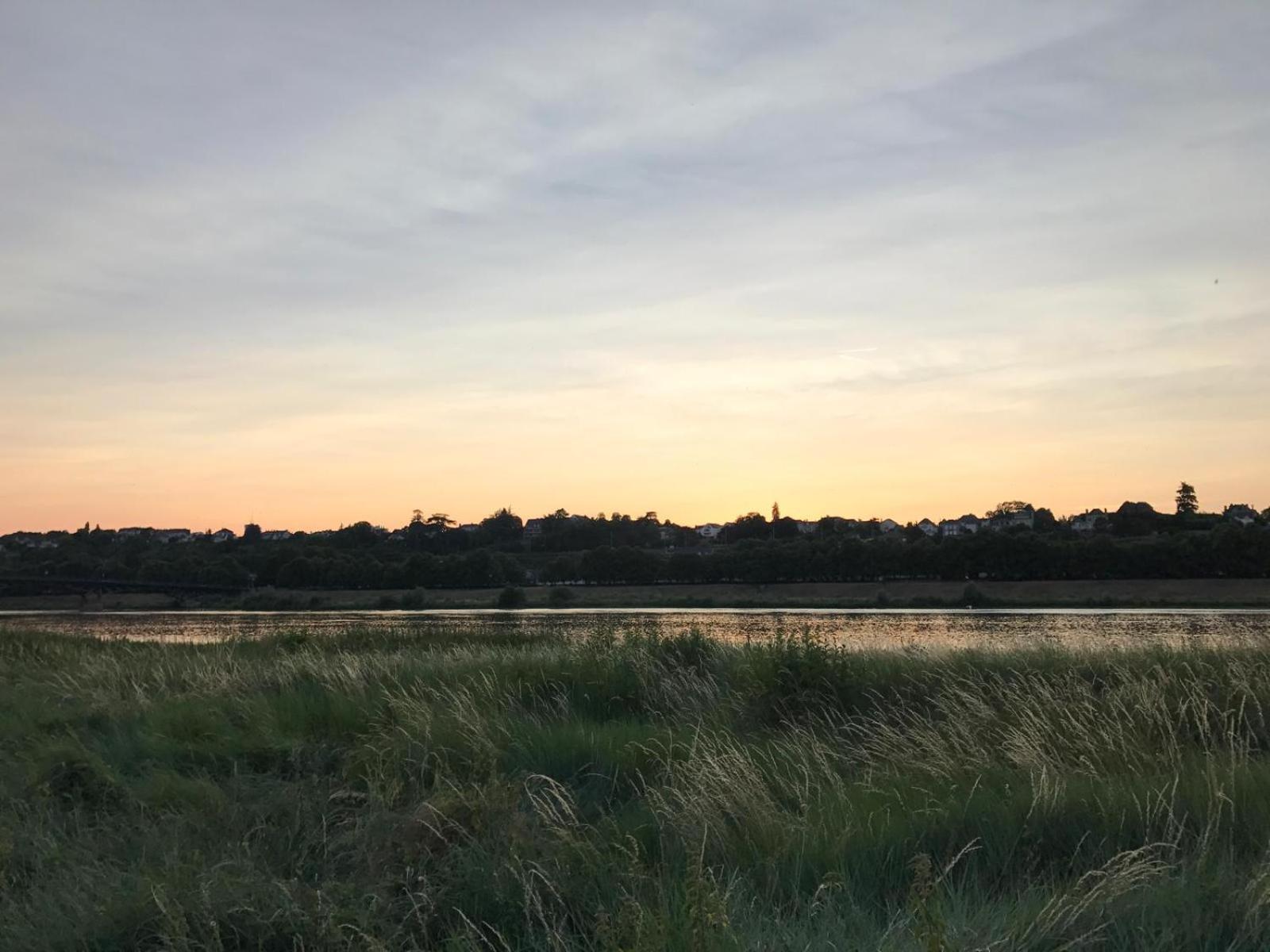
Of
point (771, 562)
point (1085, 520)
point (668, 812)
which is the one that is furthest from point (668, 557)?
point (668, 812)

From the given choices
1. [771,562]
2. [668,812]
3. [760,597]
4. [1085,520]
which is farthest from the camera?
[1085,520]

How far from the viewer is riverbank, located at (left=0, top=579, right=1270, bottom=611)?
68.4m

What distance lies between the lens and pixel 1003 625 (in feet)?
131

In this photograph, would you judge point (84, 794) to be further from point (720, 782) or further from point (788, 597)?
point (788, 597)

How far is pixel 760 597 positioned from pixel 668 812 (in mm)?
77241

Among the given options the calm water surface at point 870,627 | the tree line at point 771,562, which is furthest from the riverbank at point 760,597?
the calm water surface at point 870,627

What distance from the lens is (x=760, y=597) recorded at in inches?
3319

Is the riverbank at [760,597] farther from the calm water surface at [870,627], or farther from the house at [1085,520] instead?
the house at [1085,520]

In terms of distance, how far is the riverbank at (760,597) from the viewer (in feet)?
225

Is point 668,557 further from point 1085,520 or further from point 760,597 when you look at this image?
point 1085,520

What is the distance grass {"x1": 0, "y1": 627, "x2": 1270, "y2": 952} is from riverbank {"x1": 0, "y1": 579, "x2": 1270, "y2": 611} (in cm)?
5597

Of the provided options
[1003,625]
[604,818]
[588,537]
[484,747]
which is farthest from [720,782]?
[588,537]

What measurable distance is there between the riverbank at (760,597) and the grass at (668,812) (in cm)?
5597

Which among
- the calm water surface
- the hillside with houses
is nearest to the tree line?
the hillside with houses
